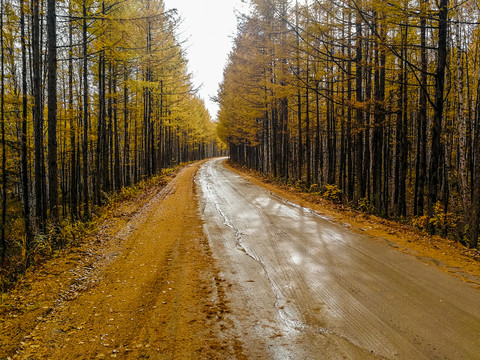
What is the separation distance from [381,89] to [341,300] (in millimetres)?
11849

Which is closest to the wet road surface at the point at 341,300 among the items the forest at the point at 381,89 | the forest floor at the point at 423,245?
the forest floor at the point at 423,245

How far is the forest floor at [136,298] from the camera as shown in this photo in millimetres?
3174

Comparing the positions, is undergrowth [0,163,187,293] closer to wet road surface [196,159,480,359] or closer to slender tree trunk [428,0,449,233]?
wet road surface [196,159,480,359]

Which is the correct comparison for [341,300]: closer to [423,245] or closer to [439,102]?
[423,245]

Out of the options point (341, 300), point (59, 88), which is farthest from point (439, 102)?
point (59, 88)

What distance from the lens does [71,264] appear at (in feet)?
19.1

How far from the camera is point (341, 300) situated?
3.93 metres

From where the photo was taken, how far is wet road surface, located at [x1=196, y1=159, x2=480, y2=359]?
2.97 meters

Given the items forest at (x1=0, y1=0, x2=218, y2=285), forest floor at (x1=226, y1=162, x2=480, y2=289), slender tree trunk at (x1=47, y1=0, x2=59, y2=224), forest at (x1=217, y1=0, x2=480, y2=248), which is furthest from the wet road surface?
forest at (x1=0, y1=0, x2=218, y2=285)

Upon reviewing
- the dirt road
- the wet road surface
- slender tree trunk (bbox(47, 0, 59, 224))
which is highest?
slender tree trunk (bbox(47, 0, 59, 224))

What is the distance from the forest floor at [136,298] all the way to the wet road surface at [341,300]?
0.36 metres

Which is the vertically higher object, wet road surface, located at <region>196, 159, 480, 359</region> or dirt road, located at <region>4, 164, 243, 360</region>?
wet road surface, located at <region>196, 159, 480, 359</region>

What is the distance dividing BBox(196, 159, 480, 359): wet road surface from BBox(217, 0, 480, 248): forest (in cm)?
446

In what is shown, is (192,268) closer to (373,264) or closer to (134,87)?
(373,264)
